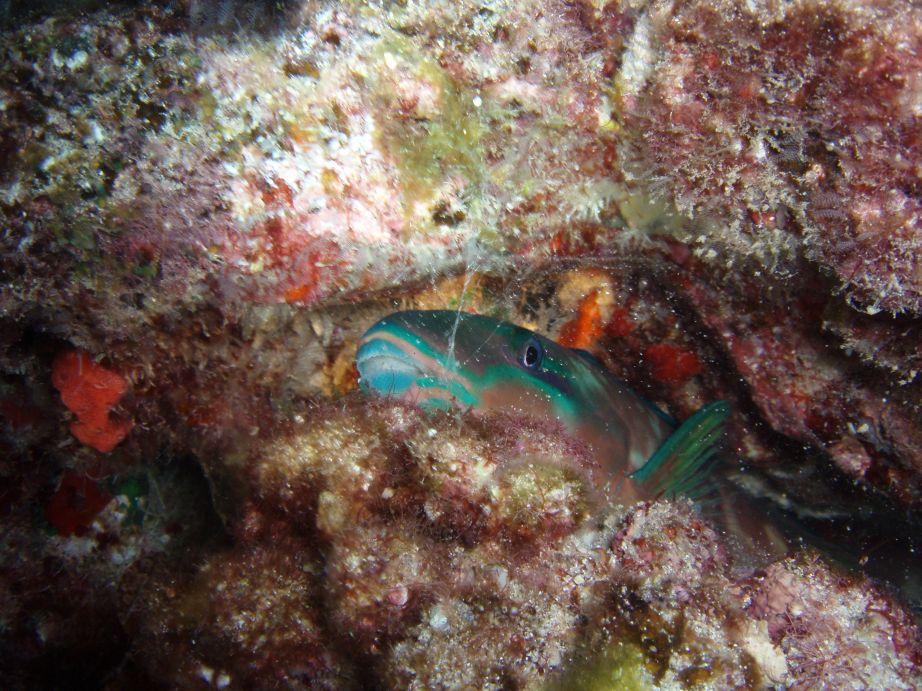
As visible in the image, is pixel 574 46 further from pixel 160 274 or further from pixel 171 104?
pixel 160 274

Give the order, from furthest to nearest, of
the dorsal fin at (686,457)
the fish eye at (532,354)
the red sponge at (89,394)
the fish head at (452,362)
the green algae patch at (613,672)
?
the red sponge at (89,394), the fish eye at (532,354), the dorsal fin at (686,457), the fish head at (452,362), the green algae patch at (613,672)

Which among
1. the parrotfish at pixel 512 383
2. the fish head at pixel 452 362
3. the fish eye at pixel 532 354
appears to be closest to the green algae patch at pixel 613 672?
the parrotfish at pixel 512 383

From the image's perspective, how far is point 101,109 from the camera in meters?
2.62

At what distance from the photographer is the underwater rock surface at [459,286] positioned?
2131mm

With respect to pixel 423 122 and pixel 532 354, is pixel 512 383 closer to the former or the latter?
pixel 532 354

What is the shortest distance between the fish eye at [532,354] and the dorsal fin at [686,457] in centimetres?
80

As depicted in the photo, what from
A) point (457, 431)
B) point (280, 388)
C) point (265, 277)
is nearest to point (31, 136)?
point (265, 277)

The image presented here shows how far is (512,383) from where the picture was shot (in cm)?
288

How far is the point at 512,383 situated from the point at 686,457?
1000mm

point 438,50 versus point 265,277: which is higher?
point 438,50

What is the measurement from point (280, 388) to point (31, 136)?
1957mm

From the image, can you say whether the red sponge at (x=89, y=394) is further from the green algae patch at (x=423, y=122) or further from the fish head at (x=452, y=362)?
the green algae patch at (x=423, y=122)

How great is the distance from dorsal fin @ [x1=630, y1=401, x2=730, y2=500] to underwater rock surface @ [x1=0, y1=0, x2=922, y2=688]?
1.76ft

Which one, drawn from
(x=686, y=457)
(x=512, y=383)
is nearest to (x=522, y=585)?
(x=512, y=383)
